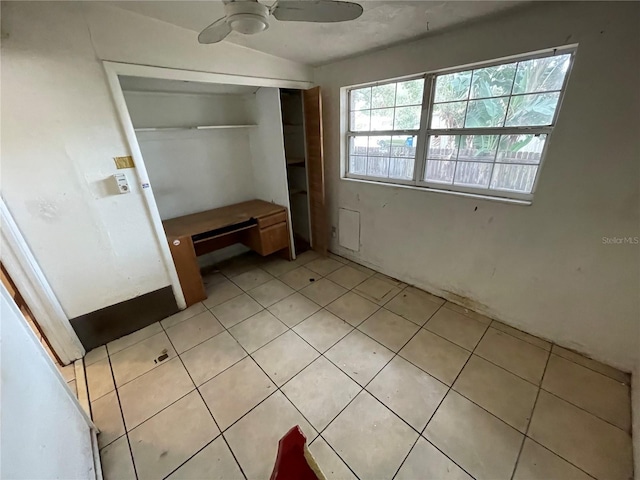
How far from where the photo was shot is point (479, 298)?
2.25 metres

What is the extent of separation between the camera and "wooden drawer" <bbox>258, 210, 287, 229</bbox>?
2857mm

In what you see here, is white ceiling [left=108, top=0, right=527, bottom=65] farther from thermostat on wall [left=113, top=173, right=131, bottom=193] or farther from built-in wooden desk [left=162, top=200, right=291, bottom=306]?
built-in wooden desk [left=162, top=200, right=291, bottom=306]

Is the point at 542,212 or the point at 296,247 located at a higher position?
the point at 542,212

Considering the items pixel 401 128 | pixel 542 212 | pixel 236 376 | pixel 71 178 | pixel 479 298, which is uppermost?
pixel 401 128

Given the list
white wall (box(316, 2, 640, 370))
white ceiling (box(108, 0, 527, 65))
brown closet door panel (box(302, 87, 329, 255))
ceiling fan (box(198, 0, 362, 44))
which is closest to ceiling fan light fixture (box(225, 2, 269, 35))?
ceiling fan (box(198, 0, 362, 44))

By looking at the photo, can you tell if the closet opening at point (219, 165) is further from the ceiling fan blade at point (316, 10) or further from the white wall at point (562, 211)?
the ceiling fan blade at point (316, 10)

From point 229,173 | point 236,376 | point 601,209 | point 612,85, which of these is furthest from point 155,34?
point 601,209

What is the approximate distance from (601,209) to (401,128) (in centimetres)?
153

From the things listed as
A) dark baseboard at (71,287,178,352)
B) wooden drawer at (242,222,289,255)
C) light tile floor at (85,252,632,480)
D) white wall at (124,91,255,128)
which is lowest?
light tile floor at (85,252,632,480)

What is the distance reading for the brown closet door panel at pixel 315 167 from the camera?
2734mm

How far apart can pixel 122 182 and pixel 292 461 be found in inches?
82.0

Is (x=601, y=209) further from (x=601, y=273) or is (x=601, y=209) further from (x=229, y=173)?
(x=229, y=173)

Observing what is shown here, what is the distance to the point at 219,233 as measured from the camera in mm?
2688

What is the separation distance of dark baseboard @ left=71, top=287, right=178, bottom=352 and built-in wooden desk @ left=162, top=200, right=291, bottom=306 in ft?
0.60
